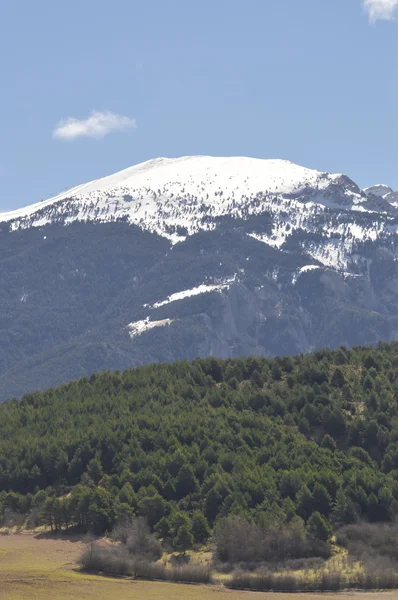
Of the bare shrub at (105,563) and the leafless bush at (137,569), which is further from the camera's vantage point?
the bare shrub at (105,563)

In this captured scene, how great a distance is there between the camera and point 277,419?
13662cm

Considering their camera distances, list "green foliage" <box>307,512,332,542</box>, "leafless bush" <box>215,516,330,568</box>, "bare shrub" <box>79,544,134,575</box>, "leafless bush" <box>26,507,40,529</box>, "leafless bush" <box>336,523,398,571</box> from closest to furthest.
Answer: "bare shrub" <box>79,544,134,575</box> < "leafless bush" <box>336,523,398,571</box> < "leafless bush" <box>215,516,330,568</box> < "green foliage" <box>307,512,332,542</box> < "leafless bush" <box>26,507,40,529</box>

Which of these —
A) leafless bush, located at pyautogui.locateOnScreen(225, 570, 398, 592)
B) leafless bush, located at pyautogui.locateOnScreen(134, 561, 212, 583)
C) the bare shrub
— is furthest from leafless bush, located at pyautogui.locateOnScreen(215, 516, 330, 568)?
the bare shrub

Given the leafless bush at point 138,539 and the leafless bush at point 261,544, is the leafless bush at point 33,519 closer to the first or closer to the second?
the leafless bush at point 138,539

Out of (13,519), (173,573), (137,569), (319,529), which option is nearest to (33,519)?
A: (13,519)

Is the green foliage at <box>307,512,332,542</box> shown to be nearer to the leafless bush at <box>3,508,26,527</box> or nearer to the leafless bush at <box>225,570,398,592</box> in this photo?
the leafless bush at <box>225,570,398,592</box>

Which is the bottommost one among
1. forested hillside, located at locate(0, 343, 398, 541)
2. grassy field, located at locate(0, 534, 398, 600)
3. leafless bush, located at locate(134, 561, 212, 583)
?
grassy field, located at locate(0, 534, 398, 600)

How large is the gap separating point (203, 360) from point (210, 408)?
2572 centimetres

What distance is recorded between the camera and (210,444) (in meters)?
125

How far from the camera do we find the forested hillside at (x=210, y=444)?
10725cm

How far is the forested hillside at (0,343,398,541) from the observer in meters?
107

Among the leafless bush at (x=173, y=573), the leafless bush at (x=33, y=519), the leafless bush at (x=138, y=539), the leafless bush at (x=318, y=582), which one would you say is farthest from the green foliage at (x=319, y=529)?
the leafless bush at (x=33, y=519)

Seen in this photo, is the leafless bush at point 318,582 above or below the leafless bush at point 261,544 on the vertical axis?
below

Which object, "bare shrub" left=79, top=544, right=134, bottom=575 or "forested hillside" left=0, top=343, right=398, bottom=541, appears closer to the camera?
"bare shrub" left=79, top=544, right=134, bottom=575
